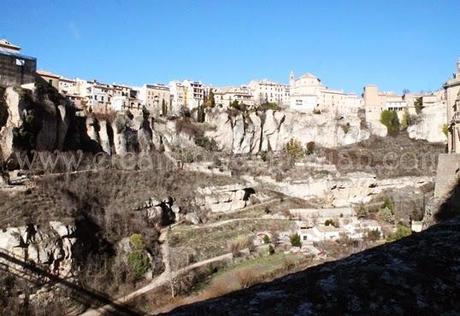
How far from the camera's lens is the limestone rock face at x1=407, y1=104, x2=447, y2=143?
6606cm

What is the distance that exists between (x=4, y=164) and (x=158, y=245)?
14.4 metres

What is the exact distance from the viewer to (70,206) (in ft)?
115

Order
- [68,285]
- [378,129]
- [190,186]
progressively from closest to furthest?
1. [68,285]
2. [190,186]
3. [378,129]

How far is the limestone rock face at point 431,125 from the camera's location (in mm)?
66062

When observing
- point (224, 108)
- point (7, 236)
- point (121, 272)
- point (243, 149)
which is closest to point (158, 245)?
point (121, 272)

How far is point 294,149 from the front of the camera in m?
65.4

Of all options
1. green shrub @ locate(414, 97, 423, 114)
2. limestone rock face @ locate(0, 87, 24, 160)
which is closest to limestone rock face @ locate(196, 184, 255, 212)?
limestone rock face @ locate(0, 87, 24, 160)

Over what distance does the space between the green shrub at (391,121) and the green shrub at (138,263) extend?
4966 cm

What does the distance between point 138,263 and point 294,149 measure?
124 ft

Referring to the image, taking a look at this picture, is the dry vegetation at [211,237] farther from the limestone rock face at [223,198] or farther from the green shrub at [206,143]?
the green shrub at [206,143]

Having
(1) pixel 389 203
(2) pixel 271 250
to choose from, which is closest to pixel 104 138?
(2) pixel 271 250

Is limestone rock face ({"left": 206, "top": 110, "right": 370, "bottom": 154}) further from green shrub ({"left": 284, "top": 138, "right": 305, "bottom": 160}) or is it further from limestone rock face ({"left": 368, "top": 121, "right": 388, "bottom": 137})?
limestone rock face ({"left": 368, "top": 121, "right": 388, "bottom": 137})

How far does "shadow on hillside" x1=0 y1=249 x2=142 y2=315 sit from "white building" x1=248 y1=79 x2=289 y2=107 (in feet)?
220

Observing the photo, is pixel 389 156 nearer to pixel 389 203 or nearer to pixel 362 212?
pixel 389 203
